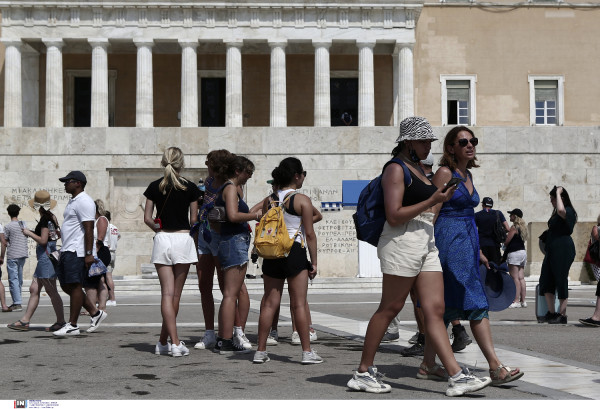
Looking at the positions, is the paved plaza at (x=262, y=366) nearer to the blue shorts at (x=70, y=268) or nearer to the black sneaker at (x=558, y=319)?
the black sneaker at (x=558, y=319)

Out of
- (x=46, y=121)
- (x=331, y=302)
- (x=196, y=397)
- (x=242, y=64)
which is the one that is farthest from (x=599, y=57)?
(x=196, y=397)

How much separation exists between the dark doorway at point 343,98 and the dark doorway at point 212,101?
13.5ft

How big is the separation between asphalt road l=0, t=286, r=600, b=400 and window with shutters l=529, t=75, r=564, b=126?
87.2 feet

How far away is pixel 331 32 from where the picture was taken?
36.8m

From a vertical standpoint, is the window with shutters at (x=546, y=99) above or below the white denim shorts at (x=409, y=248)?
above

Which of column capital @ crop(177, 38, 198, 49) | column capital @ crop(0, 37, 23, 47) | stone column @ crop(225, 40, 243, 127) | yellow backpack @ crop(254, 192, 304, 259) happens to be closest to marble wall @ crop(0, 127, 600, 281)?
stone column @ crop(225, 40, 243, 127)

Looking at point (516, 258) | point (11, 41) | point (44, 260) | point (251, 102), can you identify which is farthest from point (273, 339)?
point (251, 102)

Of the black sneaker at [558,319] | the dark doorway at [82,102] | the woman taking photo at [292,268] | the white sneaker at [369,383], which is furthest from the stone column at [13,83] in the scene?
the white sneaker at [369,383]

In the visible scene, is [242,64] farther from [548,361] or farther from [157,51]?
[548,361]

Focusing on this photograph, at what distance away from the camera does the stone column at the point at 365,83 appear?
36500 mm

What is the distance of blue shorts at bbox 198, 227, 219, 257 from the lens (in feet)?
33.0

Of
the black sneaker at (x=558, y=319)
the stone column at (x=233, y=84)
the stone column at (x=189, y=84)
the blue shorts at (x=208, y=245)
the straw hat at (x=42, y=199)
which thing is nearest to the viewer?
the blue shorts at (x=208, y=245)

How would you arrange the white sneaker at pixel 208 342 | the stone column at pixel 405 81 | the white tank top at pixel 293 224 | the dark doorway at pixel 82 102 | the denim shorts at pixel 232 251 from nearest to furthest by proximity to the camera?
1. the white tank top at pixel 293 224
2. the denim shorts at pixel 232 251
3. the white sneaker at pixel 208 342
4. the stone column at pixel 405 81
5. the dark doorway at pixel 82 102

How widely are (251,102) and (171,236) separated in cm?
3018
